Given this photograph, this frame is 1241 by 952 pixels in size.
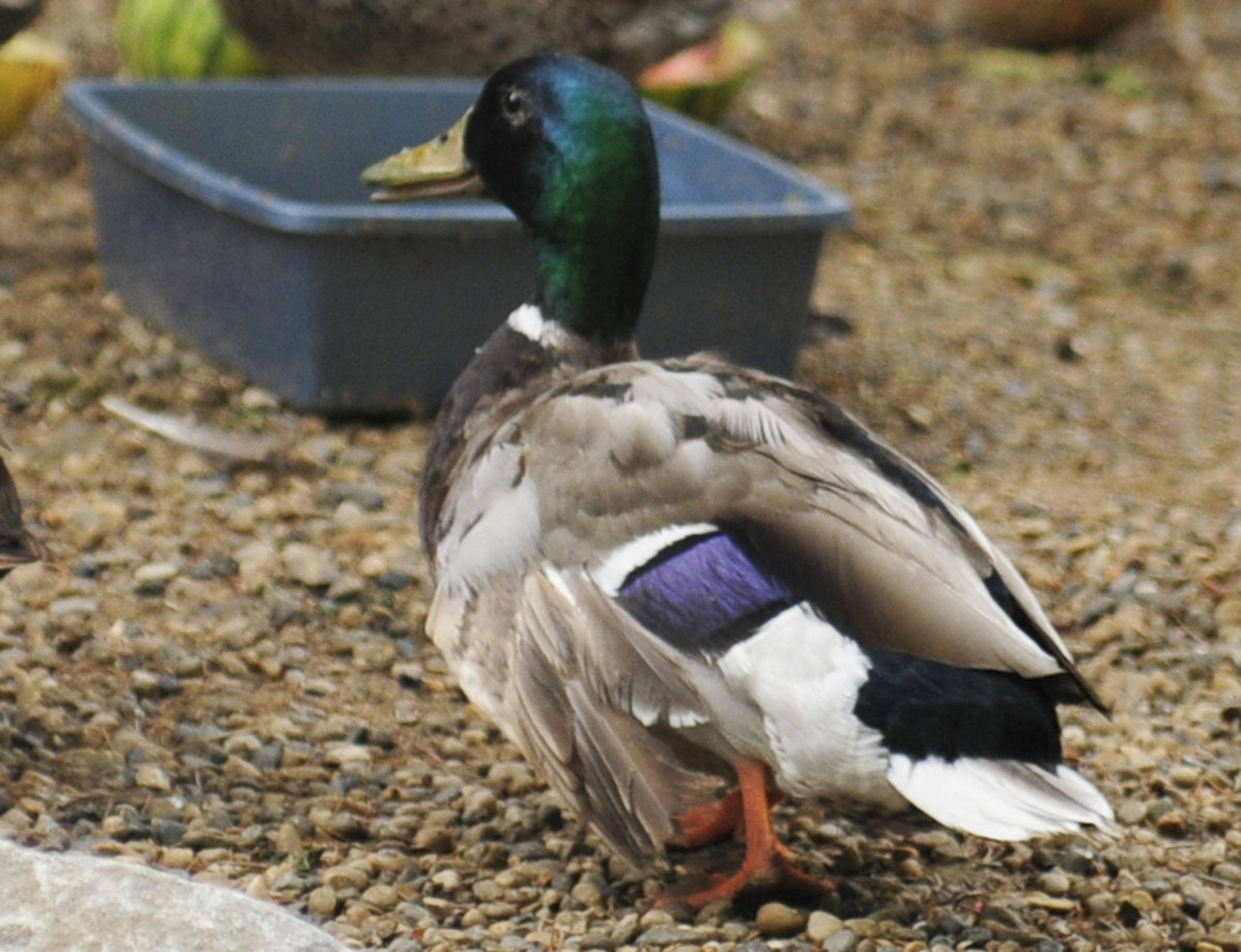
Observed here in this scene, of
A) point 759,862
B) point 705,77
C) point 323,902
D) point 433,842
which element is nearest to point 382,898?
point 323,902

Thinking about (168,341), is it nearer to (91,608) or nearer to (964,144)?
(91,608)

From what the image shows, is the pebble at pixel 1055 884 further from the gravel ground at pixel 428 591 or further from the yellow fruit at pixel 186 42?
the yellow fruit at pixel 186 42

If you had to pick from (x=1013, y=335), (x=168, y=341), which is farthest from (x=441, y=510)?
(x=1013, y=335)

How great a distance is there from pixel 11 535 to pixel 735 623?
3.38ft

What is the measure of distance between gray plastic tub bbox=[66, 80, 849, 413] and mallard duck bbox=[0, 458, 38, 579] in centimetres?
146

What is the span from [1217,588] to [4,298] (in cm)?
297

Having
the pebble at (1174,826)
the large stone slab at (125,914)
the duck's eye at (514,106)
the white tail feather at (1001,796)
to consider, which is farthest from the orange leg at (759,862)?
the duck's eye at (514,106)

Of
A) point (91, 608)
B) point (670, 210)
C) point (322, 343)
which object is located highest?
point (670, 210)

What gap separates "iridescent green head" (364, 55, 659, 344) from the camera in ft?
11.0

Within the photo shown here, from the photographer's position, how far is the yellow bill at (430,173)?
11.7 ft

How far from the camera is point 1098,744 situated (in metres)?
3.40

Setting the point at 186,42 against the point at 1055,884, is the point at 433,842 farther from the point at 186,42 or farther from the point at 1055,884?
the point at 186,42

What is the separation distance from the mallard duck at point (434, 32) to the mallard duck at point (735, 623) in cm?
280

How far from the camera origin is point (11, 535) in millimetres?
2881
